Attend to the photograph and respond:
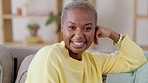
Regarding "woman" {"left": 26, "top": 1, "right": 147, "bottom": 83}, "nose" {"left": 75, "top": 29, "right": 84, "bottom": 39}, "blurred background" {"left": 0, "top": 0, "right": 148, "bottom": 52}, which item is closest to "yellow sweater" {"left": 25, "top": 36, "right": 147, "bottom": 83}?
"woman" {"left": 26, "top": 1, "right": 147, "bottom": 83}

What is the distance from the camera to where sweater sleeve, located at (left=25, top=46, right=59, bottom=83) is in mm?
1247

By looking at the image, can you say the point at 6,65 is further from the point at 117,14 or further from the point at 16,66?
the point at 117,14

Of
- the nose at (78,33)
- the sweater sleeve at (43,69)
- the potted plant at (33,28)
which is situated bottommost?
the potted plant at (33,28)

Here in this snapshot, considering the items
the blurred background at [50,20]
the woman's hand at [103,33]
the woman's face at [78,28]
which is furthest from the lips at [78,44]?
the blurred background at [50,20]

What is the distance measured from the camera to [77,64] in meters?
1.41

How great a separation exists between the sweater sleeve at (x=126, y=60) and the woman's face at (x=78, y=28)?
24 cm

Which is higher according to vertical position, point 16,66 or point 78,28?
→ point 78,28

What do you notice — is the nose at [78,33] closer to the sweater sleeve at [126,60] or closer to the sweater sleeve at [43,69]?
the sweater sleeve at [43,69]

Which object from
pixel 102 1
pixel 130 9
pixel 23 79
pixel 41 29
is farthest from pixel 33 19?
pixel 23 79

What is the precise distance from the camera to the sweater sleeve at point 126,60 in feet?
5.05

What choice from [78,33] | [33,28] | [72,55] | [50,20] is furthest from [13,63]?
[33,28]

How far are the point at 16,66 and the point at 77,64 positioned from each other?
1.61ft

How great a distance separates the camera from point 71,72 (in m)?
1.36

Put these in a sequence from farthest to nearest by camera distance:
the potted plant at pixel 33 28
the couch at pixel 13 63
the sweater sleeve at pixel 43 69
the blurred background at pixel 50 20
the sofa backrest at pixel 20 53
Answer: the potted plant at pixel 33 28, the blurred background at pixel 50 20, the sofa backrest at pixel 20 53, the couch at pixel 13 63, the sweater sleeve at pixel 43 69
